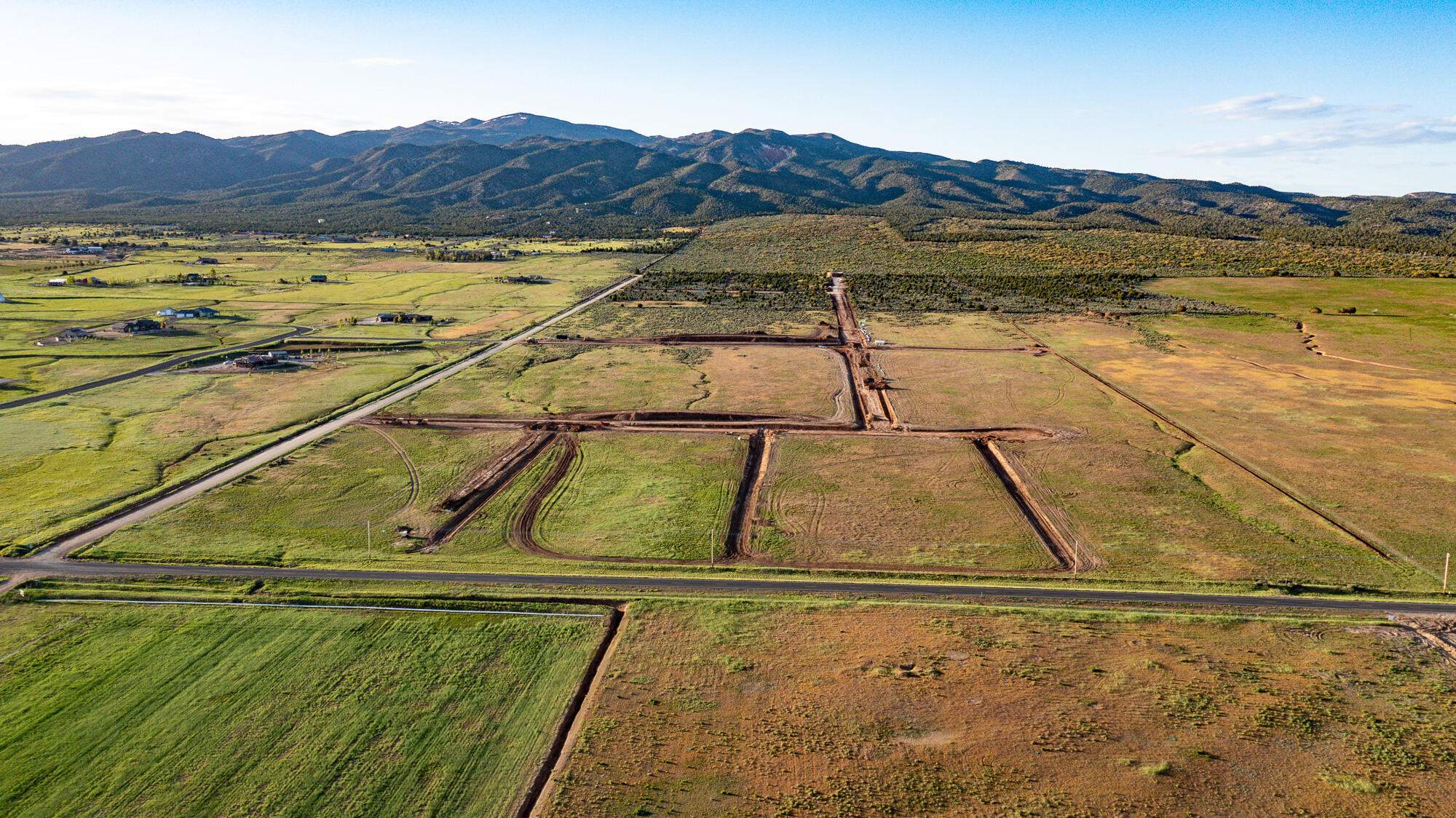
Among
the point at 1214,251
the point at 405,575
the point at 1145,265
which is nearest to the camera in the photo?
the point at 405,575

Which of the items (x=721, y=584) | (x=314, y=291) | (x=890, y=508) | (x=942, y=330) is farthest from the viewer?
(x=314, y=291)

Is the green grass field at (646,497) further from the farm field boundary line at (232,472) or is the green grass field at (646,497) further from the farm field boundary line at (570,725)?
the farm field boundary line at (232,472)

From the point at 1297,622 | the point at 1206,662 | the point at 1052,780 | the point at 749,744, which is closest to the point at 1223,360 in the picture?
the point at 1297,622

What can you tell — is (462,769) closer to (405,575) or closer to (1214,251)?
(405,575)

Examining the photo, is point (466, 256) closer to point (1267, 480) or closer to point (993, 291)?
point (993, 291)

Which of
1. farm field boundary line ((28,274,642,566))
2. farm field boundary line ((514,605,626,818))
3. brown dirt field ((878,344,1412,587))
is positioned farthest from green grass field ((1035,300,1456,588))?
farm field boundary line ((28,274,642,566))

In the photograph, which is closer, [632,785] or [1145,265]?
[632,785]

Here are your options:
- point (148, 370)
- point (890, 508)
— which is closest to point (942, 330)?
point (890, 508)

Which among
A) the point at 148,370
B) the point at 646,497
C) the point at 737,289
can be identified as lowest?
the point at 646,497
